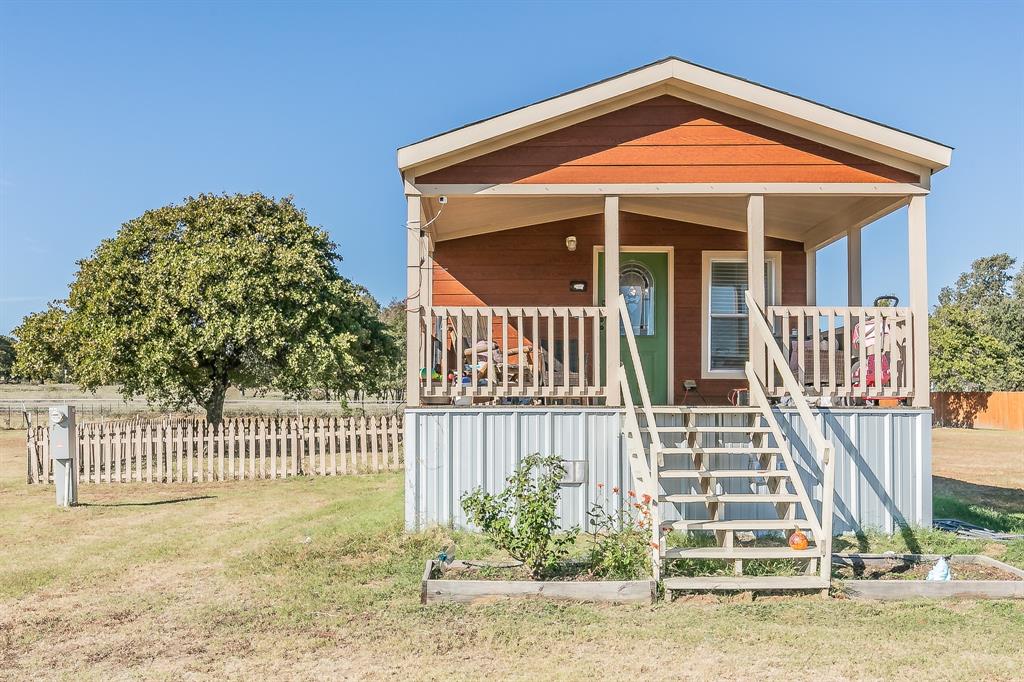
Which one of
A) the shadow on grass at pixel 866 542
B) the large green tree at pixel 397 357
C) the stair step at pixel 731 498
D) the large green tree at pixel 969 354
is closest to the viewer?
the stair step at pixel 731 498

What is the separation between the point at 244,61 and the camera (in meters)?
17.3

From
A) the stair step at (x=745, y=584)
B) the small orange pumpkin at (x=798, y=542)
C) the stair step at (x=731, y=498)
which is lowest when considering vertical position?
the stair step at (x=745, y=584)

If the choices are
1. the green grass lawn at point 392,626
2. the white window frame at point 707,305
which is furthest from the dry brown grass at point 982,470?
the green grass lawn at point 392,626

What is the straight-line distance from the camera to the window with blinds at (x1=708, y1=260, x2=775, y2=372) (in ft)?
31.5

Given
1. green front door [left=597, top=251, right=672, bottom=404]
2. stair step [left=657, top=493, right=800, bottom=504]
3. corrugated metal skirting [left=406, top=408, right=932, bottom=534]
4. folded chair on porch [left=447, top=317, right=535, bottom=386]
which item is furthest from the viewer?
green front door [left=597, top=251, right=672, bottom=404]

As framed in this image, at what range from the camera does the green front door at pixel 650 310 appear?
9523 mm

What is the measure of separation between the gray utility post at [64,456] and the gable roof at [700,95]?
6259mm

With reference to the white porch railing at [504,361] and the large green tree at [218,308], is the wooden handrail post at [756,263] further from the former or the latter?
the large green tree at [218,308]

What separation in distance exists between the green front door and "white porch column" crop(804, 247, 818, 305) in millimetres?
1951

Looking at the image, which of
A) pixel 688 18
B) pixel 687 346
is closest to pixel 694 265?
pixel 687 346

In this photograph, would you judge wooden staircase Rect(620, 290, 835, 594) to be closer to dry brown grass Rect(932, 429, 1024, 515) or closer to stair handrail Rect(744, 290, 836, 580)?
stair handrail Rect(744, 290, 836, 580)

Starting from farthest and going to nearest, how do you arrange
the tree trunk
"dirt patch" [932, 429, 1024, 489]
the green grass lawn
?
1. the tree trunk
2. "dirt patch" [932, 429, 1024, 489]
3. the green grass lawn

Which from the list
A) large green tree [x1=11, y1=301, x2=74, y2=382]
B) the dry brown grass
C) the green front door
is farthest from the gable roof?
large green tree [x1=11, y1=301, x2=74, y2=382]

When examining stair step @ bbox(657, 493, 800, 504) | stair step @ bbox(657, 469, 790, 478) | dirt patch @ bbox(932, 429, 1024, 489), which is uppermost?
stair step @ bbox(657, 469, 790, 478)
